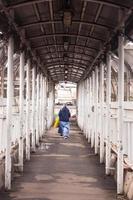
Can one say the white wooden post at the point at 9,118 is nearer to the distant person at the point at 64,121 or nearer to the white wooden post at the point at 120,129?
the white wooden post at the point at 120,129

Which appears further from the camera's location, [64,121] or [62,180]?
[64,121]

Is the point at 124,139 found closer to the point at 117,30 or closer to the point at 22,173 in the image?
the point at 117,30

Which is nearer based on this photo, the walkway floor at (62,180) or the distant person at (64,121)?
the walkway floor at (62,180)

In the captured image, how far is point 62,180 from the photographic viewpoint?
10523 mm

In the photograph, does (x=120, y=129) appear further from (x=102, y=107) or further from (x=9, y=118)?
(x=102, y=107)

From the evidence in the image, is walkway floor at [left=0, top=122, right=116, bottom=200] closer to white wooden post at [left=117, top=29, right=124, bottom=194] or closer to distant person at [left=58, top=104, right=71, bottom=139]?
white wooden post at [left=117, top=29, right=124, bottom=194]

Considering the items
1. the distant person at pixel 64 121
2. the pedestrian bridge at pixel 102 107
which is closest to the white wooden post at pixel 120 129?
the pedestrian bridge at pixel 102 107

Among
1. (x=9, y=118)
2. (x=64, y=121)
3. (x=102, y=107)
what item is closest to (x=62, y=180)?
(x=9, y=118)

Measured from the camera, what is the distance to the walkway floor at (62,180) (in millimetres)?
8844

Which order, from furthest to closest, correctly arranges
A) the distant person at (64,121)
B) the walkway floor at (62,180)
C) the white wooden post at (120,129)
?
1. the distant person at (64,121)
2. the white wooden post at (120,129)
3. the walkway floor at (62,180)

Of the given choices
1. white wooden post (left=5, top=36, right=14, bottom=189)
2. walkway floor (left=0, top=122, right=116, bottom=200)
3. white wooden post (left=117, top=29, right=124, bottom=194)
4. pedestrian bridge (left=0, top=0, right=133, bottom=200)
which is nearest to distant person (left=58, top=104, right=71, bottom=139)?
walkway floor (left=0, top=122, right=116, bottom=200)

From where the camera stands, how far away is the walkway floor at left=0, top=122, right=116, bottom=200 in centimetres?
884

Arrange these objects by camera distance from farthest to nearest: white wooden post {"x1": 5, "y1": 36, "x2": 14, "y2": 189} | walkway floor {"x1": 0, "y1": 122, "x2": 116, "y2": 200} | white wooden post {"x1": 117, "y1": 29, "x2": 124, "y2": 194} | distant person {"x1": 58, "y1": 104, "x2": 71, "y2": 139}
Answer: distant person {"x1": 58, "y1": 104, "x2": 71, "y2": 139}
white wooden post {"x1": 5, "y1": 36, "x2": 14, "y2": 189}
white wooden post {"x1": 117, "y1": 29, "x2": 124, "y2": 194}
walkway floor {"x1": 0, "y1": 122, "x2": 116, "y2": 200}

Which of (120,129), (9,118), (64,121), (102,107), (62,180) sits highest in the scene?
(102,107)
